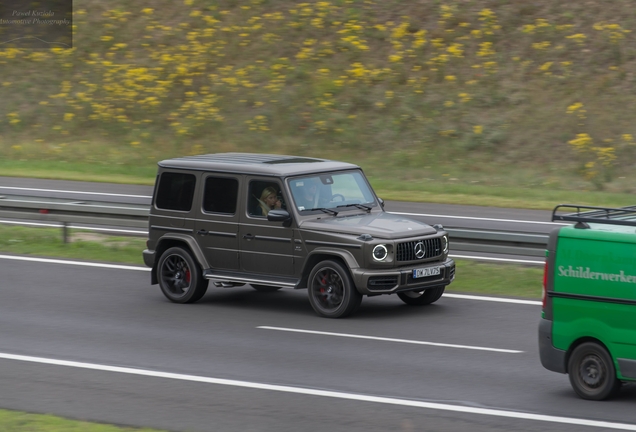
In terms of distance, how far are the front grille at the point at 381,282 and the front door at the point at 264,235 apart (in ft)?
3.76

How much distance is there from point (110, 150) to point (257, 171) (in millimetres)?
21918

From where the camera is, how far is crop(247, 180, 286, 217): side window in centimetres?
1306

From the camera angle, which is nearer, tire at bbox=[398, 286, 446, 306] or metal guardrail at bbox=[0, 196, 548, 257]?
tire at bbox=[398, 286, 446, 306]

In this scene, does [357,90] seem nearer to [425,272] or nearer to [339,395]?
[425,272]

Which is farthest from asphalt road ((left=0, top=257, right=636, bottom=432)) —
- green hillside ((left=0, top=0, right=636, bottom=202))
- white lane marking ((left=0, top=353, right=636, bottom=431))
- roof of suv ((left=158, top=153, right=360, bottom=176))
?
green hillside ((left=0, top=0, right=636, bottom=202))

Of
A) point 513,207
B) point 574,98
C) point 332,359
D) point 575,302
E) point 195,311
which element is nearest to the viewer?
point 575,302

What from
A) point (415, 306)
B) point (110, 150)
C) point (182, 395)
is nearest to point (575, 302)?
point (182, 395)

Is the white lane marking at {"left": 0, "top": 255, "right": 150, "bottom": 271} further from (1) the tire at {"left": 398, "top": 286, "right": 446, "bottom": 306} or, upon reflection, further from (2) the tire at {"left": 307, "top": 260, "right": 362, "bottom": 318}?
(1) the tire at {"left": 398, "top": 286, "right": 446, "bottom": 306}

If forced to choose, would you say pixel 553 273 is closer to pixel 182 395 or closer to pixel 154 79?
pixel 182 395

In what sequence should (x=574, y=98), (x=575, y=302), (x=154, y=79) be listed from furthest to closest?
(x=154, y=79)
(x=574, y=98)
(x=575, y=302)

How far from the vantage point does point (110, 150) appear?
3425 cm

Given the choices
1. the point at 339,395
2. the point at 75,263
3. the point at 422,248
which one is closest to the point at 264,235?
the point at 422,248

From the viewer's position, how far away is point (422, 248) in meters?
12.6

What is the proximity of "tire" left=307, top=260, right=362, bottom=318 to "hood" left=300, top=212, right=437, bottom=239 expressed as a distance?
0.44 meters
